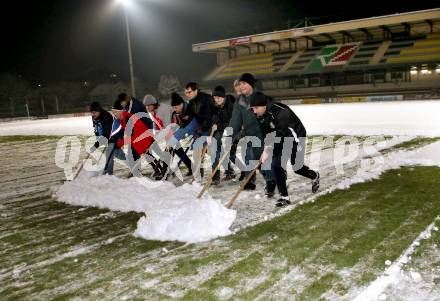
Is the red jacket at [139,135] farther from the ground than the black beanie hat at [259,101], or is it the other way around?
the black beanie hat at [259,101]

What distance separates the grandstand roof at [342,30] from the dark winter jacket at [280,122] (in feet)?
93.7

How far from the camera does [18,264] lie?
4355 mm

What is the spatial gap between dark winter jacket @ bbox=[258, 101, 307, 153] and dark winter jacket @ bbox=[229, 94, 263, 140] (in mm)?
819

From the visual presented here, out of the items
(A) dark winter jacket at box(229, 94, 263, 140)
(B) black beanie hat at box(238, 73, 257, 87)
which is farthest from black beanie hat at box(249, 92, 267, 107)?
(A) dark winter jacket at box(229, 94, 263, 140)

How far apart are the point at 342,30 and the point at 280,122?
31.1 m

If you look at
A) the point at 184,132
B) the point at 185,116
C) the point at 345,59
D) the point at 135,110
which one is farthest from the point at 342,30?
the point at 184,132

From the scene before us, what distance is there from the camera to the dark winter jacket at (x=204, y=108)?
731cm

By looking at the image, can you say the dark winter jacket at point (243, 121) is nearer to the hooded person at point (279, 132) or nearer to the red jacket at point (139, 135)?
the hooded person at point (279, 132)

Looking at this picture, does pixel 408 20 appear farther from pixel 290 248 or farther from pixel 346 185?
pixel 290 248

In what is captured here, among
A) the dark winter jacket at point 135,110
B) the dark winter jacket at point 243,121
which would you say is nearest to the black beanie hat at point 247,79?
the dark winter jacket at point 243,121

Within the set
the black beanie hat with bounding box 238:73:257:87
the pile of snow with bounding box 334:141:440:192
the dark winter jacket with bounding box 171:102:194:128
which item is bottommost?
the pile of snow with bounding box 334:141:440:192

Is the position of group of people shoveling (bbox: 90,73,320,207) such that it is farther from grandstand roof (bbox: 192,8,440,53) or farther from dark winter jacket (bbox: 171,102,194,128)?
grandstand roof (bbox: 192,8,440,53)

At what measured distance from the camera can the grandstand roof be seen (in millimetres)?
30516

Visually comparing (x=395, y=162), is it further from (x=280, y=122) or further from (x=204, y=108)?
(x=204, y=108)
